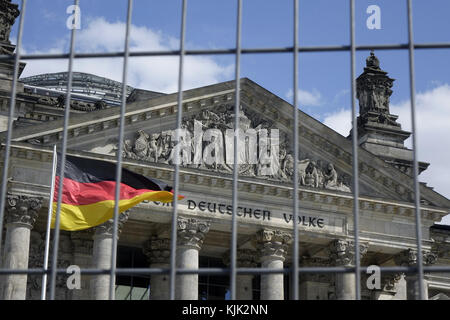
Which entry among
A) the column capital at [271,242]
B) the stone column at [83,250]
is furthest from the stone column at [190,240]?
the stone column at [83,250]

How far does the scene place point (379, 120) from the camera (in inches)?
2186

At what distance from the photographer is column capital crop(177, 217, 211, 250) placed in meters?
41.9

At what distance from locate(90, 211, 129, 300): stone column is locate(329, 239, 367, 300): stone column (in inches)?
421

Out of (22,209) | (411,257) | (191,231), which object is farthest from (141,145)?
(411,257)

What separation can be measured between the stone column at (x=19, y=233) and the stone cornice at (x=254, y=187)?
64cm

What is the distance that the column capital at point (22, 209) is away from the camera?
39375 millimetres

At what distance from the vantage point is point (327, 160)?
4597 centimetres

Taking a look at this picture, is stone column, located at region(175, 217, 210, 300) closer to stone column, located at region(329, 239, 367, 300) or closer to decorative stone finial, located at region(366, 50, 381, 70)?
stone column, located at region(329, 239, 367, 300)

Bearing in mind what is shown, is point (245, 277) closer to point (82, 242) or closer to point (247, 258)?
point (247, 258)

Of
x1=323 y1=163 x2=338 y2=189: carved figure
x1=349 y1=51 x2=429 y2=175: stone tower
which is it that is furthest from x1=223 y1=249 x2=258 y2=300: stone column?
x1=349 y1=51 x2=429 y2=175: stone tower

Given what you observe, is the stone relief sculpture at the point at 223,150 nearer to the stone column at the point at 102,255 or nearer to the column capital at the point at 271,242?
the column capital at the point at 271,242

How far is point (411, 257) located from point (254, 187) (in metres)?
8.98

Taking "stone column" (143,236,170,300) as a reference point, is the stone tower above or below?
above

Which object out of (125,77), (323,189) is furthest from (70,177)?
(323,189)
